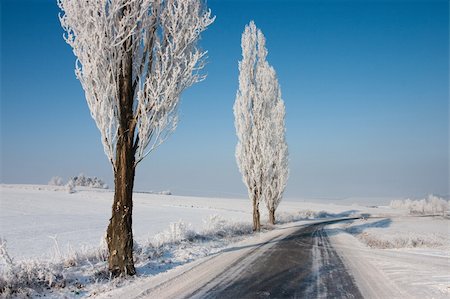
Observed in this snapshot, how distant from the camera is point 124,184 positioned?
8.09m

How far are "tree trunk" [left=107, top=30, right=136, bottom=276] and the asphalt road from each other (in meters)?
2.24

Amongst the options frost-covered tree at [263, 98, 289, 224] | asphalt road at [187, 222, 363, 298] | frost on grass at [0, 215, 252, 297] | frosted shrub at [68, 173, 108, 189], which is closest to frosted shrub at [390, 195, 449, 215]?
frost-covered tree at [263, 98, 289, 224]

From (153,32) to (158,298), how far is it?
261 inches

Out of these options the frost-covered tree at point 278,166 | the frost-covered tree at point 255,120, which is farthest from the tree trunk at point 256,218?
the frost-covered tree at point 278,166

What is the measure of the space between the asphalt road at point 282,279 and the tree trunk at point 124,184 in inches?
88.2

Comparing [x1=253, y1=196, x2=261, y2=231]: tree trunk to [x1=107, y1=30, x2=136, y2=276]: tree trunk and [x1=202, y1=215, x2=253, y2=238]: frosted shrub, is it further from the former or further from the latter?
[x1=107, y1=30, x2=136, y2=276]: tree trunk

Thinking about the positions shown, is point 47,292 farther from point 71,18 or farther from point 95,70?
point 71,18

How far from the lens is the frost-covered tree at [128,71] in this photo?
7938 millimetres

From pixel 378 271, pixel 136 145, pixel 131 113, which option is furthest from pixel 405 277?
pixel 131 113

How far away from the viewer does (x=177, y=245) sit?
11.9 metres

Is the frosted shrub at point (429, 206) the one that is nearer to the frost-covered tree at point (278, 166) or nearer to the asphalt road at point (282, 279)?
the frost-covered tree at point (278, 166)

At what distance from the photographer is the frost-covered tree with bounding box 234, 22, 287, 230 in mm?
22422

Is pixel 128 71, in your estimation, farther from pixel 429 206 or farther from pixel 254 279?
pixel 429 206

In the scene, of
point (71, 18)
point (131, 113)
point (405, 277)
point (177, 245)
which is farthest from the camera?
point (177, 245)
